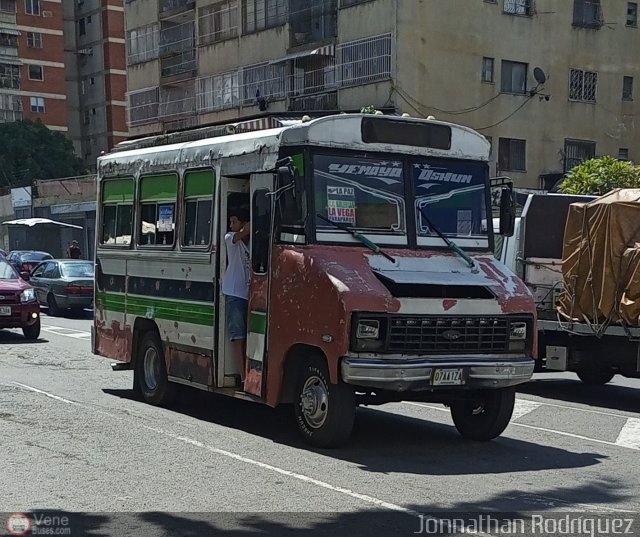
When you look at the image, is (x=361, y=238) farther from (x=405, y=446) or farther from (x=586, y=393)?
(x=586, y=393)

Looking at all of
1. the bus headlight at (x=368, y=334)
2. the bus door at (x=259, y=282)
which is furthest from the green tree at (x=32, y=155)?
the bus headlight at (x=368, y=334)

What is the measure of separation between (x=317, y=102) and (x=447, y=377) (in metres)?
30.5

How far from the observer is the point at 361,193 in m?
8.84

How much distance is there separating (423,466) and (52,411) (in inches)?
180

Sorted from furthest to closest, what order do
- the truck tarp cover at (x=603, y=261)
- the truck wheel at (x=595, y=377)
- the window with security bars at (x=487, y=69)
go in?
the window with security bars at (x=487, y=69)
the truck wheel at (x=595, y=377)
the truck tarp cover at (x=603, y=261)

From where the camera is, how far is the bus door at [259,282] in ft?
29.6

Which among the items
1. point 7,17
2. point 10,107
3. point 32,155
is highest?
point 7,17

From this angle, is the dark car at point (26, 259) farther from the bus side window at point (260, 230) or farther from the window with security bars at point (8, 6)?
the window with security bars at point (8, 6)

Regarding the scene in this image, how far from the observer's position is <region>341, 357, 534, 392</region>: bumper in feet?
26.0

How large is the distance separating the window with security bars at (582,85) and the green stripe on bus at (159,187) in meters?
31.8

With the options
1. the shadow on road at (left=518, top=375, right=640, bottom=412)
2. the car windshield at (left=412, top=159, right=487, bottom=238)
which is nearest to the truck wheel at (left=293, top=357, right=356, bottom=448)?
the car windshield at (left=412, top=159, right=487, bottom=238)

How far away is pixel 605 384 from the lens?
14.2 meters
